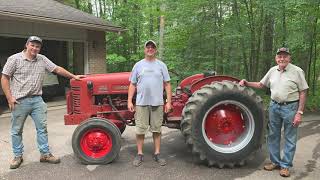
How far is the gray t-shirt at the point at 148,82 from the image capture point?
5.17 metres

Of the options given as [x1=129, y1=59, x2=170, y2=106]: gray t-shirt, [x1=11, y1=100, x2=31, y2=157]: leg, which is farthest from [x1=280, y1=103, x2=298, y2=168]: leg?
[x1=11, y1=100, x2=31, y2=157]: leg

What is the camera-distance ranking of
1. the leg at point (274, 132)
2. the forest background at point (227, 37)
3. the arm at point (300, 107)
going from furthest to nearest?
the forest background at point (227, 37) < the leg at point (274, 132) < the arm at point (300, 107)

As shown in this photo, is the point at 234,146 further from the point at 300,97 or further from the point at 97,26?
the point at 97,26

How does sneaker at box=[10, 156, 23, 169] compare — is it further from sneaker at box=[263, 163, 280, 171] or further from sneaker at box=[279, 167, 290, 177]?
sneaker at box=[279, 167, 290, 177]

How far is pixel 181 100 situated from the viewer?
5852mm

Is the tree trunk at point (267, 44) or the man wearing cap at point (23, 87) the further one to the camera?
the tree trunk at point (267, 44)

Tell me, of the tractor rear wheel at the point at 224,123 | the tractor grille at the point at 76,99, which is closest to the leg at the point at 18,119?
the tractor grille at the point at 76,99

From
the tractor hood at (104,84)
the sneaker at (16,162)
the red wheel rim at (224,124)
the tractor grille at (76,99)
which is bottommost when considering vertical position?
the sneaker at (16,162)

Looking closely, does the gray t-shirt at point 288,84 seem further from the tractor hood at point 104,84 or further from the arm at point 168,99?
the tractor hood at point 104,84

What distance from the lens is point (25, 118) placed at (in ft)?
17.4

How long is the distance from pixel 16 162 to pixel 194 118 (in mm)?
2525

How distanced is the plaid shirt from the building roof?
17.2 feet

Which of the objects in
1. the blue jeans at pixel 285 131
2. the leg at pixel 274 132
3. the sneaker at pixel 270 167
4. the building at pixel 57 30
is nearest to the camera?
the blue jeans at pixel 285 131

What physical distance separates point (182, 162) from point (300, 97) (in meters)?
1.85
